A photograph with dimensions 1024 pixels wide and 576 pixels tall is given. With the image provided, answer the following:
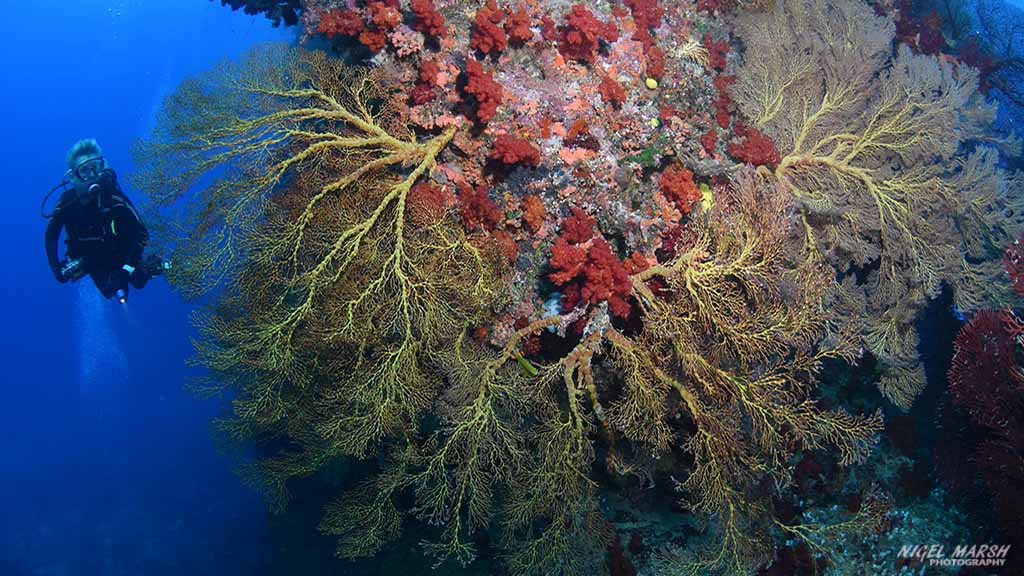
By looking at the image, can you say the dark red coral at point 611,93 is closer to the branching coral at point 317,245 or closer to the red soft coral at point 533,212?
the red soft coral at point 533,212

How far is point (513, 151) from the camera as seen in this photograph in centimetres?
527

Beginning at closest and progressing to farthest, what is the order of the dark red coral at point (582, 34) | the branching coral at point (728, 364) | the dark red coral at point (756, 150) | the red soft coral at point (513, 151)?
1. the branching coral at point (728, 364)
2. the red soft coral at point (513, 151)
3. the dark red coral at point (582, 34)
4. the dark red coral at point (756, 150)

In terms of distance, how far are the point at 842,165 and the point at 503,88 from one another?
15.1ft

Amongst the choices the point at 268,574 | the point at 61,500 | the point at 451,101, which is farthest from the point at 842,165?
the point at 61,500

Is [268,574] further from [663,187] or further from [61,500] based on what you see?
[61,500]

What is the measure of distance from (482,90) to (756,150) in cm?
359

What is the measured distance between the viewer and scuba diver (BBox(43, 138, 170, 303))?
920 cm

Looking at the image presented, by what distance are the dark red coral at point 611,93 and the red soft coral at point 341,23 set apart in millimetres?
2966

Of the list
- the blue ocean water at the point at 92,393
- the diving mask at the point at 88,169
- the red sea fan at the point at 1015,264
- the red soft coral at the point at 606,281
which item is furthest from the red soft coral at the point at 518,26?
the diving mask at the point at 88,169

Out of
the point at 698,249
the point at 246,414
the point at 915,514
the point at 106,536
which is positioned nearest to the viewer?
the point at 698,249

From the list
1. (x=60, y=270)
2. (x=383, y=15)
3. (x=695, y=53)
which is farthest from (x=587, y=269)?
(x=60, y=270)

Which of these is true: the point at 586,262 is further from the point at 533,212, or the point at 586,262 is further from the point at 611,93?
the point at 611,93

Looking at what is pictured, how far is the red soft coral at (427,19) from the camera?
18.5ft

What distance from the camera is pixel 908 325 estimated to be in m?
6.94
